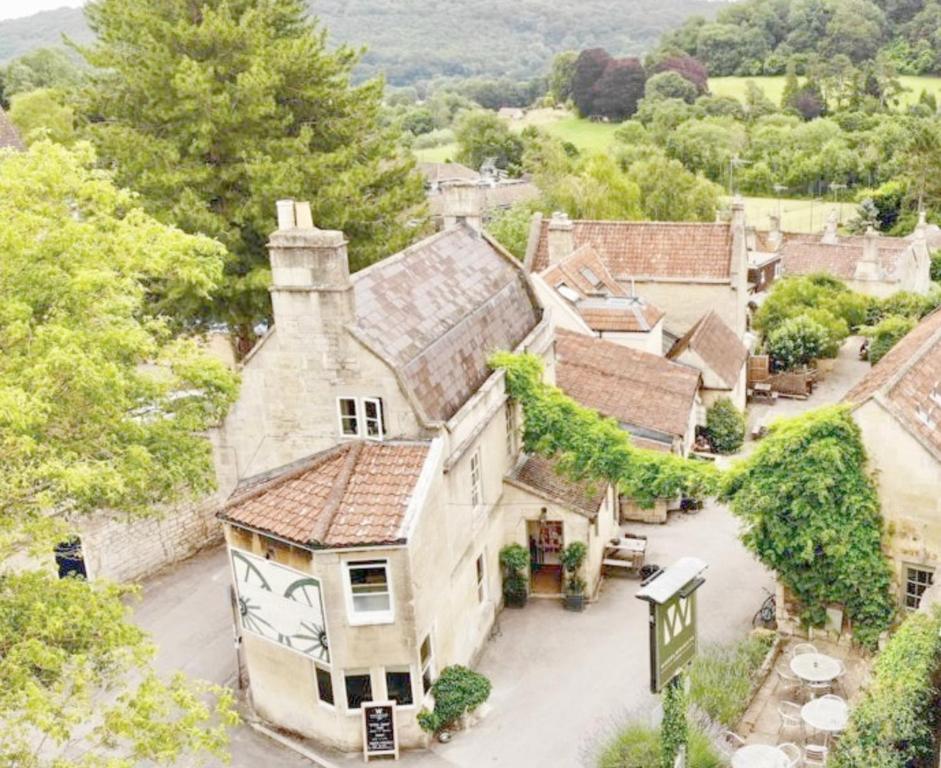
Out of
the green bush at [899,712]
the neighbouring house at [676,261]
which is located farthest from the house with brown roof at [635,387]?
the green bush at [899,712]

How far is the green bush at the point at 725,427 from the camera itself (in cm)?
3924

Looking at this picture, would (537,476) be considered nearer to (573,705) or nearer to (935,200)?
(573,705)

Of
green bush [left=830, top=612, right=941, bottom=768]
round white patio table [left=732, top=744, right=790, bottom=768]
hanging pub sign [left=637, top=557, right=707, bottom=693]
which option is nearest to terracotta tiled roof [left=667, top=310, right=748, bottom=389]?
green bush [left=830, top=612, right=941, bottom=768]

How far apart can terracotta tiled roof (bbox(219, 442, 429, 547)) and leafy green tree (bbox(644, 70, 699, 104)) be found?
13054 cm

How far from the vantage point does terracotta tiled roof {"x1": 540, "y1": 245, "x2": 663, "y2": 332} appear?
40.6 metres

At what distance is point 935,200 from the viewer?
89250 millimetres

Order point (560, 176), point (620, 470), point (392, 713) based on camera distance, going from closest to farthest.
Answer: point (392, 713) < point (620, 470) < point (560, 176)

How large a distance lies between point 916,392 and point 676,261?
80.9 ft

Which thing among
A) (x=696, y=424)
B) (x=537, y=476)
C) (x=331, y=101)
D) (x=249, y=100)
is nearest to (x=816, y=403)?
(x=696, y=424)

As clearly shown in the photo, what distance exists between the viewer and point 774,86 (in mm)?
152875

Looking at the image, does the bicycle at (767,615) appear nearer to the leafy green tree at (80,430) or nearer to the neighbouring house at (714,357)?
the leafy green tree at (80,430)

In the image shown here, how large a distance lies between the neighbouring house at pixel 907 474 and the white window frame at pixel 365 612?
1174 cm

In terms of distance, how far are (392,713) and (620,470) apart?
8552mm

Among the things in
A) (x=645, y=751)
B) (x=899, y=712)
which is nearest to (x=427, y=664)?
(x=645, y=751)
